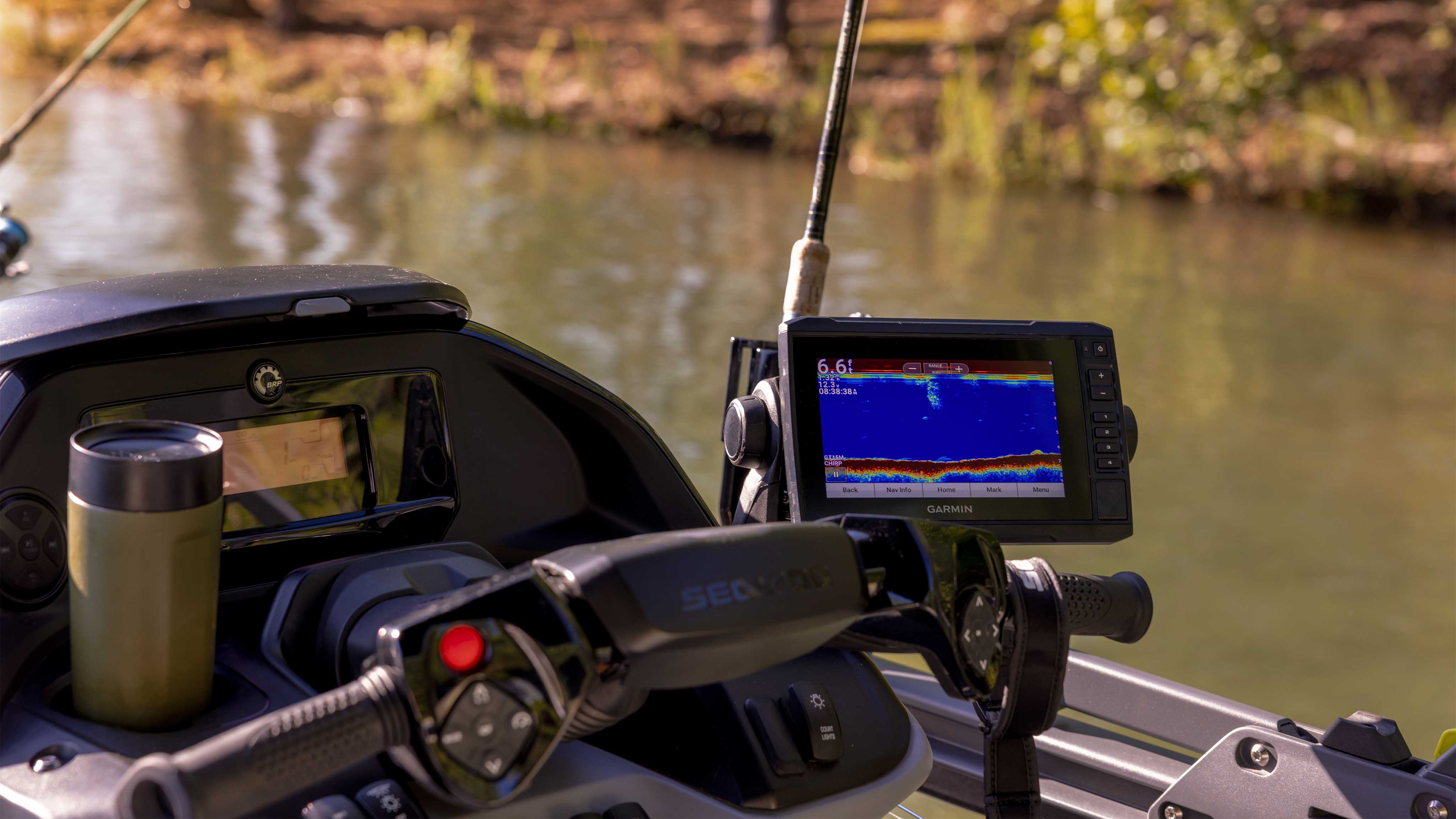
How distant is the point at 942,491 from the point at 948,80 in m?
13.1

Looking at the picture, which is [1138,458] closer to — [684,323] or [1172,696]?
[684,323]

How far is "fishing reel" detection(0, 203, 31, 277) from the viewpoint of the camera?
166 cm

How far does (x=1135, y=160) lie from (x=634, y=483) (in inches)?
429

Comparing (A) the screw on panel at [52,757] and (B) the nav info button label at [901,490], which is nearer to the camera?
(A) the screw on panel at [52,757]

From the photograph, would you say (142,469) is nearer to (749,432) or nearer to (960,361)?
(749,432)

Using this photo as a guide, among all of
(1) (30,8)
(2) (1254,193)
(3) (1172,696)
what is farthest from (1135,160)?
(3) (1172,696)

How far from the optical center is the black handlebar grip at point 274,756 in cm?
65

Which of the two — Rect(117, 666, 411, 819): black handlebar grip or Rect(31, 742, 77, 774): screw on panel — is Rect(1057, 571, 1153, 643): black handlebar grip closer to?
Rect(117, 666, 411, 819): black handlebar grip

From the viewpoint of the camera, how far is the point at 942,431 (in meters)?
1.31

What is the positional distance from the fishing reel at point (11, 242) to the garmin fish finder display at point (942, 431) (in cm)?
106

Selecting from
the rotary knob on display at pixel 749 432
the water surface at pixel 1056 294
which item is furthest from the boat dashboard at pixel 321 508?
the water surface at pixel 1056 294

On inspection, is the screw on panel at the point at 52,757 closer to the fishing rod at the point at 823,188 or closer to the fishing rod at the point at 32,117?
the fishing rod at the point at 823,188

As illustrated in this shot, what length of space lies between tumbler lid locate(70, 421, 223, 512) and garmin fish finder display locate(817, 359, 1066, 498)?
620 mm

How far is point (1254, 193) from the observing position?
439 inches
